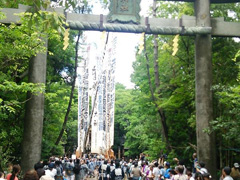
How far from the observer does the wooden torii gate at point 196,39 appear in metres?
11.7

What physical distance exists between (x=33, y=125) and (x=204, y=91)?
6.73 m

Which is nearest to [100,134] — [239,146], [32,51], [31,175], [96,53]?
[96,53]

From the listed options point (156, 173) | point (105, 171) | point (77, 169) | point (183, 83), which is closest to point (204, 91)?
point (183, 83)

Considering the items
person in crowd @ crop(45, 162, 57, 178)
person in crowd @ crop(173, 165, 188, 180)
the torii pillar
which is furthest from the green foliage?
person in crowd @ crop(45, 162, 57, 178)

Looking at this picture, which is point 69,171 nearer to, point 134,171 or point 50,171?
point 134,171

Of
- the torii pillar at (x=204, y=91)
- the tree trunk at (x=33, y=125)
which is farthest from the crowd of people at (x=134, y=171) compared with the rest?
the tree trunk at (x=33, y=125)

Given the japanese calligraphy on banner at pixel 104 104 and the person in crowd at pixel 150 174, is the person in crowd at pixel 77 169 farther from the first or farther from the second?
the japanese calligraphy on banner at pixel 104 104

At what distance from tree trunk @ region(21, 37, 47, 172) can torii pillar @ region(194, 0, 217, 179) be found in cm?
612

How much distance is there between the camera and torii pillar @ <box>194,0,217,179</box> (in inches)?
481

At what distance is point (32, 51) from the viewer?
9.06m

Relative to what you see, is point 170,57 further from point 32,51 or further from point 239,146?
point 32,51

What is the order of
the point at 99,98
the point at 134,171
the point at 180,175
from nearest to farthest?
the point at 180,175 → the point at 134,171 → the point at 99,98

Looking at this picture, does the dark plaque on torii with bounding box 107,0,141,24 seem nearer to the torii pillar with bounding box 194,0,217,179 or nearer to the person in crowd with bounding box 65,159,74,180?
the torii pillar with bounding box 194,0,217,179

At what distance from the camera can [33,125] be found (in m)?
11.6
